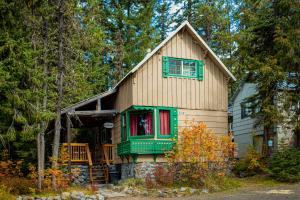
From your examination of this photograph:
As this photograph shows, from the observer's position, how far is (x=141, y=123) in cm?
2066

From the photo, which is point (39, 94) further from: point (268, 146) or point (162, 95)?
point (268, 146)

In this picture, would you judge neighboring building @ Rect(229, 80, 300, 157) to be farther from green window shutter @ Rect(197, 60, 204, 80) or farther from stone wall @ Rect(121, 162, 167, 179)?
stone wall @ Rect(121, 162, 167, 179)

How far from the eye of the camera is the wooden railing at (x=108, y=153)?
22109 mm

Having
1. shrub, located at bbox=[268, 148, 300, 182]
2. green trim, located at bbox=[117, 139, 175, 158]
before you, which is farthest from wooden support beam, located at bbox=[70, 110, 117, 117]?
shrub, located at bbox=[268, 148, 300, 182]

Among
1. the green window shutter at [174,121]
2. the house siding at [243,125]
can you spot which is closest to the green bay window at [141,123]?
the green window shutter at [174,121]

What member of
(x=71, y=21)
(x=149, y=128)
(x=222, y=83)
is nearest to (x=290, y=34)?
(x=222, y=83)

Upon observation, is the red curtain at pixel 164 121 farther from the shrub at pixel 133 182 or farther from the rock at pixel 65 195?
the rock at pixel 65 195

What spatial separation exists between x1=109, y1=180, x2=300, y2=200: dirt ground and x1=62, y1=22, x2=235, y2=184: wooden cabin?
13.4ft

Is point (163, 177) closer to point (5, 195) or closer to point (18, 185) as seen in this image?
point (18, 185)

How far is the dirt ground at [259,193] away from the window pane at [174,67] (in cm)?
667

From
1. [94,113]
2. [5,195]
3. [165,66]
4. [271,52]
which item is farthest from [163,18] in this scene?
[5,195]

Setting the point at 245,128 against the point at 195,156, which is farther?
the point at 245,128

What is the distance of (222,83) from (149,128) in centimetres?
496

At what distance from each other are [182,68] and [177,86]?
3.38 feet
